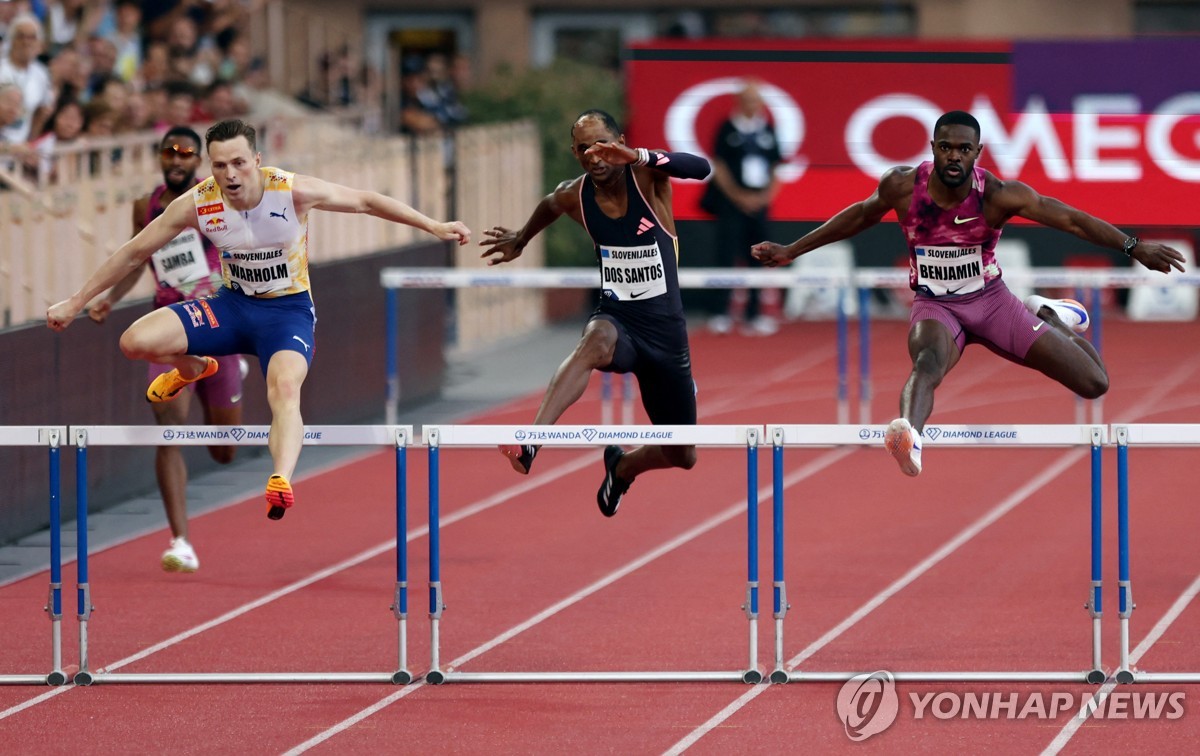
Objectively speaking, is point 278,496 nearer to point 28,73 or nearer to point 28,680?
point 28,680

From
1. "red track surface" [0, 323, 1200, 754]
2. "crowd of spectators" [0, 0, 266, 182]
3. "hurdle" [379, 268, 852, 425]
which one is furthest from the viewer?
"crowd of spectators" [0, 0, 266, 182]

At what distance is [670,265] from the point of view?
25.5ft

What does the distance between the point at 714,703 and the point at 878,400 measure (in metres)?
8.07

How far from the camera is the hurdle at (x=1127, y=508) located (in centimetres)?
680

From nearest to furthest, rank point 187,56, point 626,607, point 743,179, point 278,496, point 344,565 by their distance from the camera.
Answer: point 278,496 < point 626,607 < point 344,565 < point 187,56 < point 743,179

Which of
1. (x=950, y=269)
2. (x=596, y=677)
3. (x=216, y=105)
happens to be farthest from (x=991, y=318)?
(x=216, y=105)

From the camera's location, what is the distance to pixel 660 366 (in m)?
7.86

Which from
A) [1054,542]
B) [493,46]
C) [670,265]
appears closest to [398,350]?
[1054,542]

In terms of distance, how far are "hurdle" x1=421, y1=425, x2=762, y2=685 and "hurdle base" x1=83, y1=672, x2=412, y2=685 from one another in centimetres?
23

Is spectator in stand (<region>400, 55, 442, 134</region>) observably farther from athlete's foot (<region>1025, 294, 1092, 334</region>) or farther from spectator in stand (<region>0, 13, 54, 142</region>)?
athlete's foot (<region>1025, 294, 1092, 334</region>)

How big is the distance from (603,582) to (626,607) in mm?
544

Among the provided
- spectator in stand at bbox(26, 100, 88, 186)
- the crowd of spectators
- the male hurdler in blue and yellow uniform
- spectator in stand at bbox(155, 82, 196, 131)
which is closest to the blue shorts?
the male hurdler in blue and yellow uniform

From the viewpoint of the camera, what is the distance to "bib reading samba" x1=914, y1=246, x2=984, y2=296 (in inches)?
301

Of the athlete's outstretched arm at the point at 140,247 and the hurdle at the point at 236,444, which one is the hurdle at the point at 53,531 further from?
the athlete's outstretched arm at the point at 140,247
